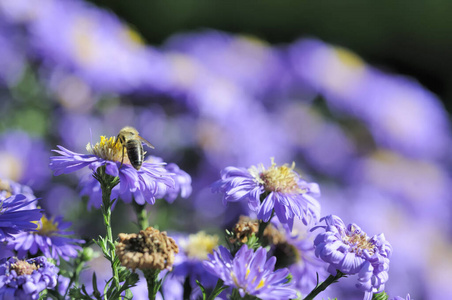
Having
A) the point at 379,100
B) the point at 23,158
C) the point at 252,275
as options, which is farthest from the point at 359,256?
the point at 379,100

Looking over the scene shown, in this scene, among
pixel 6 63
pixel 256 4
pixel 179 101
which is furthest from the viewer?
pixel 256 4

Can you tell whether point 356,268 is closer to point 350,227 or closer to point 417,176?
point 350,227

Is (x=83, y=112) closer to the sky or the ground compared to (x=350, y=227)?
closer to the ground

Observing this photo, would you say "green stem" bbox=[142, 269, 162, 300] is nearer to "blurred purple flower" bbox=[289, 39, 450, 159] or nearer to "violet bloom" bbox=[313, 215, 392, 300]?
"violet bloom" bbox=[313, 215, 392, 300]

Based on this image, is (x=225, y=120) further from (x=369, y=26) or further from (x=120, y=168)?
(x=369, y=26)

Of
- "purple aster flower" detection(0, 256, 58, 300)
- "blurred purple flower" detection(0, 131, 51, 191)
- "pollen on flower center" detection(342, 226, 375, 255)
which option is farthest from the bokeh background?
"purple aster flower" detection(0, 256, 58, 300)

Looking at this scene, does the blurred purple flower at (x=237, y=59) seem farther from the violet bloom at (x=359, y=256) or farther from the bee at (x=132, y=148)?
the violet bloom at (x=359, y=256)

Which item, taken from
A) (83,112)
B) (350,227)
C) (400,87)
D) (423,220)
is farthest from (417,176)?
(350,227)
